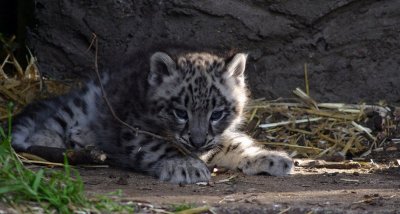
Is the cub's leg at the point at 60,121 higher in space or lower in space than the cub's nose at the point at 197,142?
higher

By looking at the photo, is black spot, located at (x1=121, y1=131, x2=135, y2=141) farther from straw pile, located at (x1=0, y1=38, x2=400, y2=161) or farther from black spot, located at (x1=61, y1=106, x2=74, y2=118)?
straw pile, located at (x1=0, y1=38, x2=400, y2=161)

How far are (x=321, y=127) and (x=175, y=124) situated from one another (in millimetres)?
2143

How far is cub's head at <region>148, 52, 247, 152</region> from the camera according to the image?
6.69m

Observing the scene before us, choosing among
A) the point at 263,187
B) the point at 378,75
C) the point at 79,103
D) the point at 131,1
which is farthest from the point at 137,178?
the point at 378,75

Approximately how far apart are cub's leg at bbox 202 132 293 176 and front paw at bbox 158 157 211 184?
0.54 metres

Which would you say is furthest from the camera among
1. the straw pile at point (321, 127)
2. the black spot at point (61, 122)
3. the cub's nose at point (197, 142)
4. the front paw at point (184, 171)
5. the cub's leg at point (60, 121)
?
the straw pile at point (321, 127)

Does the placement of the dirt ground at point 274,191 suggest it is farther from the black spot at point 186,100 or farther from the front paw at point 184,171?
the black spot at point 186,100

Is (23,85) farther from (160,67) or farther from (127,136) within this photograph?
(160,67)

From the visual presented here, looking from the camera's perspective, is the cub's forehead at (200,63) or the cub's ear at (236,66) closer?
the cub's forehead at (200,63)

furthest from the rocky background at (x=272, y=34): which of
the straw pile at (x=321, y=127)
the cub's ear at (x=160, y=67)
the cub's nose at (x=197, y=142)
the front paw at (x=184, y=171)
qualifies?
the front paw at (x=184, y=171)

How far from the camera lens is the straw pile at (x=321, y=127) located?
8.12m

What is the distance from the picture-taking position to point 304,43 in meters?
8.82

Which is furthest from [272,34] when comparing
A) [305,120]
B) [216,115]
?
[216,115]

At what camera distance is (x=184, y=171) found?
631 cm
